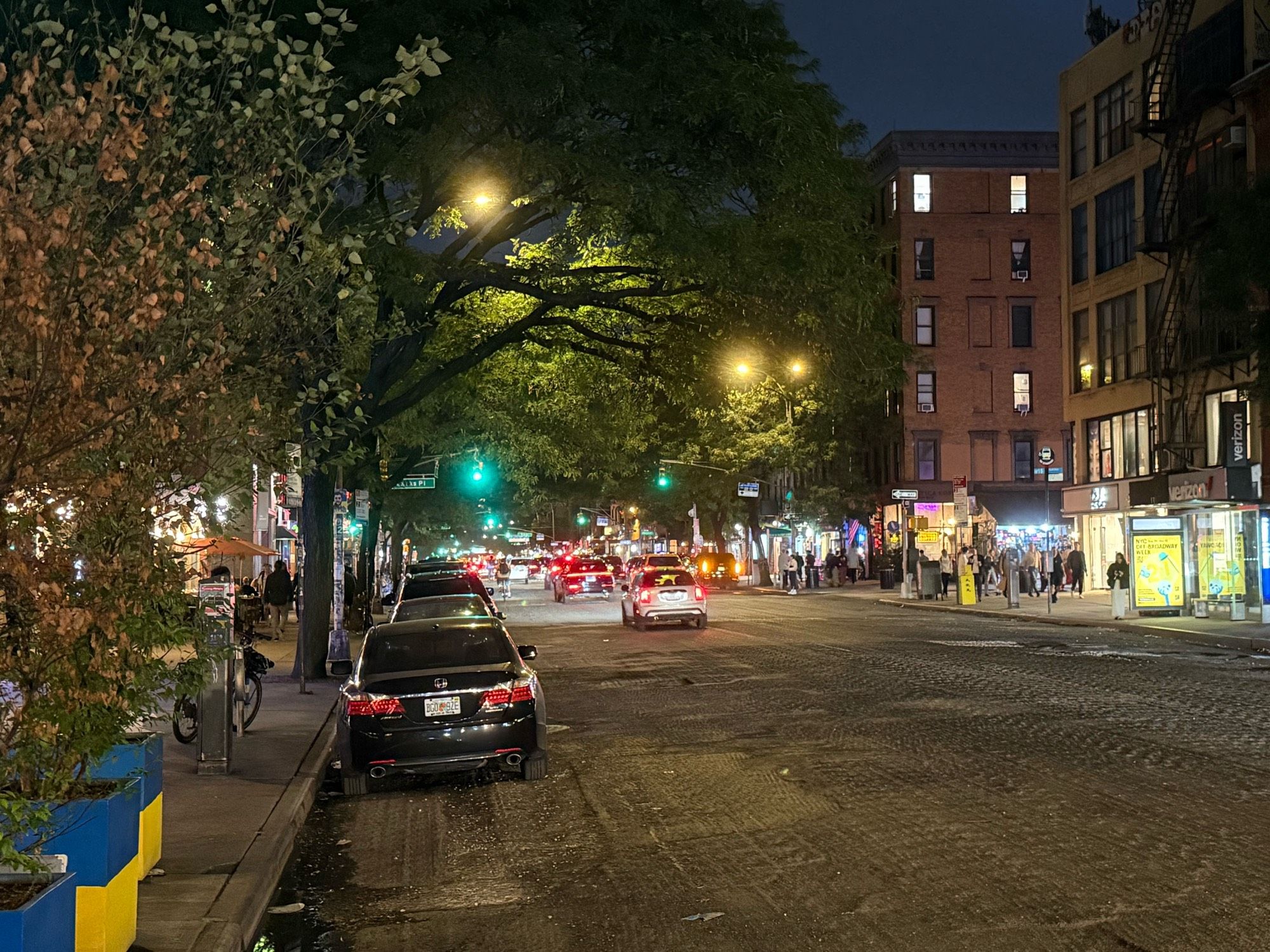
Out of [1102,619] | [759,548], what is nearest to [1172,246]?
[1102,619]

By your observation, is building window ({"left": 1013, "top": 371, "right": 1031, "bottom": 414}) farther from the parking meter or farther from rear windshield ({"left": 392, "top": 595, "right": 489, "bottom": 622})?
the parking meter

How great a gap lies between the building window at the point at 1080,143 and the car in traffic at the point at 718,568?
28162mm

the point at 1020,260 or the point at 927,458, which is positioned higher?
the point at 1020,260

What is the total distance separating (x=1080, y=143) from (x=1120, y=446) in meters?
11.4

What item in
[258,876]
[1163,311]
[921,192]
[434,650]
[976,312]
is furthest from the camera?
[976,312]

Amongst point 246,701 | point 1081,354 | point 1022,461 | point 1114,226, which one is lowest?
point 246,701

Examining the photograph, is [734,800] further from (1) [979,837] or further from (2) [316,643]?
(2) [316,643]

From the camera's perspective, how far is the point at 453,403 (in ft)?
127

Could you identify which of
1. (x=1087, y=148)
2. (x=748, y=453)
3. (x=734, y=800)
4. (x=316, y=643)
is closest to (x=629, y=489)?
(x=748, y=453)

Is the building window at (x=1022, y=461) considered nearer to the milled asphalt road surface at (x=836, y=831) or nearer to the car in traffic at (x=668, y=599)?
the car in traffic at (x=668, y=599)

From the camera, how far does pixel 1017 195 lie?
73.3 meters

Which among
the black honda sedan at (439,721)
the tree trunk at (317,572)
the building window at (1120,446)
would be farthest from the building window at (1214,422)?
the black honda sedan at (439,721)

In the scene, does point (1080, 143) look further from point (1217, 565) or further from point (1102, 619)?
point (1102, 619)

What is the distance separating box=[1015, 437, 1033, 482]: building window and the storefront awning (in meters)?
1.87
